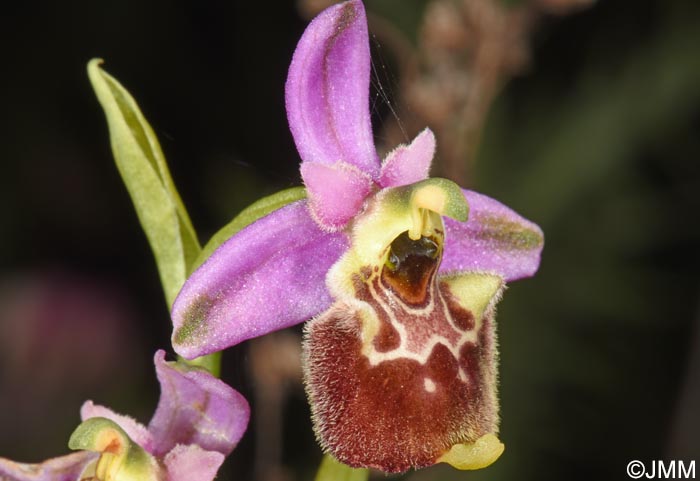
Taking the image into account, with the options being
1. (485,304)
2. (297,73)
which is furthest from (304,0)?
(485,304)

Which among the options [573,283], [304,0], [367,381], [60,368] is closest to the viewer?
[367,381]

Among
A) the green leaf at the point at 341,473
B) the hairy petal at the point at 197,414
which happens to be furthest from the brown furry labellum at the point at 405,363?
the green leaf at the point at 341,473

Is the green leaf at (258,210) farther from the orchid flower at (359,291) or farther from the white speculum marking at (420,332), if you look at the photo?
the white speculum marking at (420,332)

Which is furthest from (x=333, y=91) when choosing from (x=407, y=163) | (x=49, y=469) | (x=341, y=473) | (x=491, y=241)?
(x=49, y=469)

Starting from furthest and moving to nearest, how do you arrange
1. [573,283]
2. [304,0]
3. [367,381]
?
1. [573,283]
2. [304,0]
3. [367,381]

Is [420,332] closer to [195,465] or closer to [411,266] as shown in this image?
[411,266]

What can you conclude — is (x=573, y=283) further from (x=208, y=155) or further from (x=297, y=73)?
(x=297, y=73)

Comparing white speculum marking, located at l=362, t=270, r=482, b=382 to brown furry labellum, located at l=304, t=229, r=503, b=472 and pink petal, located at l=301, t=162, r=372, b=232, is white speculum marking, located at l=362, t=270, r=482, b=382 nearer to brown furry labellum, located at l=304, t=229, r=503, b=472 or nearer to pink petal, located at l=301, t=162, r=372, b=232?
brown furry labellum, located at l=304, t=229, r=503, b=472
